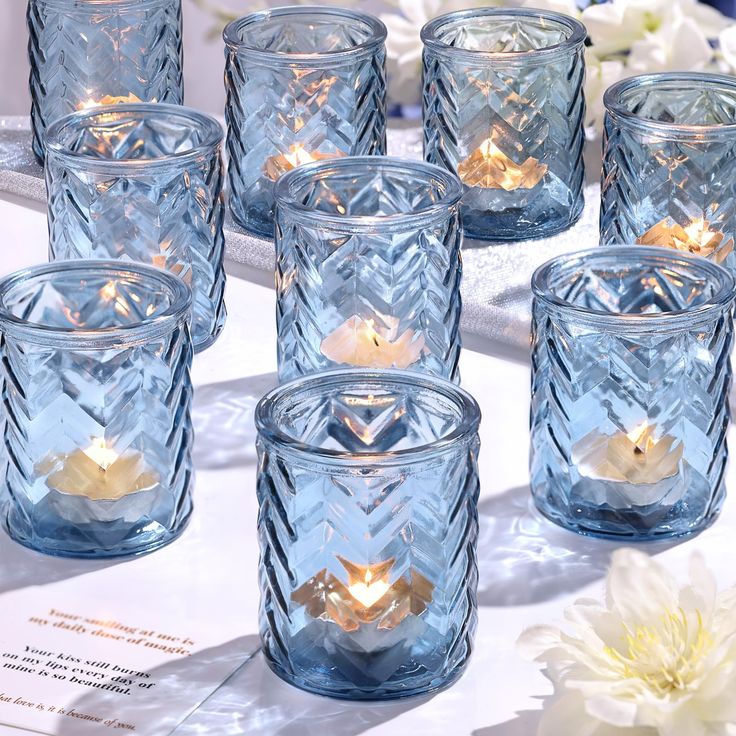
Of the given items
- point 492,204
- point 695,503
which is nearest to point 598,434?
point 695,503

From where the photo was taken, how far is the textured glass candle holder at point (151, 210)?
882mm

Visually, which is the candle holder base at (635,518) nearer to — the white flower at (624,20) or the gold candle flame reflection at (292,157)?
the gold candle flame reflection at (292,157)

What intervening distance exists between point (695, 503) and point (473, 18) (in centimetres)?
45

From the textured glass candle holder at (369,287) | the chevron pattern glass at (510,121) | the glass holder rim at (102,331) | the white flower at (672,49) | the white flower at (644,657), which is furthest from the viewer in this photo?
the white flower at (672,49)

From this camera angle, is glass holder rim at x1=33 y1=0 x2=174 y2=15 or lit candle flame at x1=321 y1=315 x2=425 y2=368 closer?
lit candle flame at x1=321 y1=315 x2=425 y2=368

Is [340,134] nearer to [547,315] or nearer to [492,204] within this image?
[492,204]

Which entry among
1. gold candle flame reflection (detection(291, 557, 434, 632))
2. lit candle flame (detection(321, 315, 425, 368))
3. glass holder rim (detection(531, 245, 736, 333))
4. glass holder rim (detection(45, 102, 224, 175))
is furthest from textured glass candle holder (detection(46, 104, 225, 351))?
gold candle flame reflection (detection(291, 557, 434, 632))

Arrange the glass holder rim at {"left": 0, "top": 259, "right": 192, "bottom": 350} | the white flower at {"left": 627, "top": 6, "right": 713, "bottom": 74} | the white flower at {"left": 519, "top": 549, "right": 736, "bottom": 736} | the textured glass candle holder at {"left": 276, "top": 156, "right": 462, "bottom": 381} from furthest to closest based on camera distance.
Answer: the white flower at {"left": 627, "top": 6, "right": 713, "bottom": 74}
the textured glass candle holder at {"left": 276, "top": 156, "right": 462, "bottom": 381}
the glass holder rim at {"left": 0, "top": 259, "right": 192, "bottom": 350}
the white flower at {"left": 519, "top": 549, "right": 736, "bottom": 736}

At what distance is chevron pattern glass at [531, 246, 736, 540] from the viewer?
714 mm

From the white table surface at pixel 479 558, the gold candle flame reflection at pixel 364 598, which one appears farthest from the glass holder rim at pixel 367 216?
the gold candle flame reflection at pixel 364 598

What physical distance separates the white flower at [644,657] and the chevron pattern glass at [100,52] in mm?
634

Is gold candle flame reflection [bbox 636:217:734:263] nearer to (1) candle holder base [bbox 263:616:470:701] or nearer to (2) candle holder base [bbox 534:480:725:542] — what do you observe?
(2) candle holder base [bbox 534:480:725:542]

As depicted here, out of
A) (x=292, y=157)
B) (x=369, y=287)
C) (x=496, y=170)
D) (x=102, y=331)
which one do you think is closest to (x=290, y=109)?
(x=292, y=157)

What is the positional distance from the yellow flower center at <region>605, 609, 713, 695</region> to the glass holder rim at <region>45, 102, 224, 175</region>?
1.38 feet
